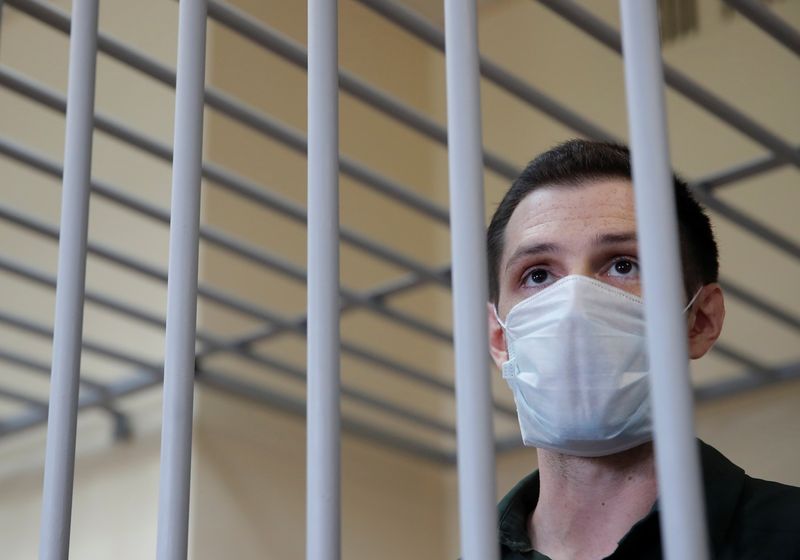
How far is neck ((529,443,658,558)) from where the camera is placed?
1.40 m

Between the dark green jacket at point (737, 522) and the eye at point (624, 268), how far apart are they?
221mm

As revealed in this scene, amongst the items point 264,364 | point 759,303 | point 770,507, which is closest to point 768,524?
point 770,507

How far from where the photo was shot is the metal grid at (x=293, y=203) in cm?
191

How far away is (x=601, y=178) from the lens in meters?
1.49

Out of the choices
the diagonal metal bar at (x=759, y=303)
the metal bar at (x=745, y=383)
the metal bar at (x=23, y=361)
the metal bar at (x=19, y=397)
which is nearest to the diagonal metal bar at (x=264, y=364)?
the metal bar at (x=23, y=361)

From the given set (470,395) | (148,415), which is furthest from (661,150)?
(148,415)

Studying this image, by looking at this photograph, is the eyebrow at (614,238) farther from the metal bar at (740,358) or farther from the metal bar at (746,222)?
the metal bar at (740,358)

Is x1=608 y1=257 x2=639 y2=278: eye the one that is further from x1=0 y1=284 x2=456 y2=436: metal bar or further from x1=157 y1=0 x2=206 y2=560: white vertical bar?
x1=0 y1=284 x2=456 y2=436: metal bar

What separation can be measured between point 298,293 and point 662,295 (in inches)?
112

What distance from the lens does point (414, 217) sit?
3887 millimetres

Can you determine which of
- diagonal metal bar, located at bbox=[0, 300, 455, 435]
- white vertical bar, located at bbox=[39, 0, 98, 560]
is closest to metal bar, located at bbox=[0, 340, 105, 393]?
diagonal metal bar, located at bbox=[0, 300, 455, 435]

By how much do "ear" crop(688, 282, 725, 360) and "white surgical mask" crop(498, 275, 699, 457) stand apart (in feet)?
0.90

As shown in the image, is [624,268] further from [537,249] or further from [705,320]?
[705,320]

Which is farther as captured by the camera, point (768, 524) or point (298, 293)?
point (298, 293)
